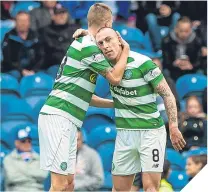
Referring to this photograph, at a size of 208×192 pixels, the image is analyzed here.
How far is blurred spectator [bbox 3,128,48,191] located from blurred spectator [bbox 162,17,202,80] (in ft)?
8.82

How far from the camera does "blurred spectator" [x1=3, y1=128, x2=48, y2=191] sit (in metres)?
11.3

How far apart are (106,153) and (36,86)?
1.46m

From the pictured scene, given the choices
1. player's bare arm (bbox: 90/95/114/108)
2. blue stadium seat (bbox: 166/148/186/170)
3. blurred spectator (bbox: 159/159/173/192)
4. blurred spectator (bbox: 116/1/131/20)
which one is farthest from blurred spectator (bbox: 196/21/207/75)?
player's bare arm (bbox: 90/95/114/108)

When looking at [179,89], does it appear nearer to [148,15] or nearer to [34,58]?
[148,15]

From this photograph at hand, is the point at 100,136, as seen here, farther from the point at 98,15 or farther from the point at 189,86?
the point at 98,15

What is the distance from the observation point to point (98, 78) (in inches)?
493

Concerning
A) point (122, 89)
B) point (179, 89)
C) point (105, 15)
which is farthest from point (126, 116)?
point (179, 89)

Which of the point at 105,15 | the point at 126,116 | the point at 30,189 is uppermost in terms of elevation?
the point at 105,15

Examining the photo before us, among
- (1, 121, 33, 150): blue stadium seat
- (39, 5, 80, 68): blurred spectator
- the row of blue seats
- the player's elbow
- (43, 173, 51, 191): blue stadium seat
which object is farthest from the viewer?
(39, 5, 80, 68): blurred spectator

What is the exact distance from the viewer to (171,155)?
472 inches

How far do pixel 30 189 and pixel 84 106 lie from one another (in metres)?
3.40

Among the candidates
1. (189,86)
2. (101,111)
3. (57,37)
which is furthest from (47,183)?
(189,86)

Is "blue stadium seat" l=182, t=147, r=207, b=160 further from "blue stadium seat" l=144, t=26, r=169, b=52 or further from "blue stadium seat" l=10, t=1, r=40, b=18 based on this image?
"blue stadium seat" l=10, t=1, r=40, b=18

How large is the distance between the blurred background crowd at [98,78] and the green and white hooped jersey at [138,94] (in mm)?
3088
